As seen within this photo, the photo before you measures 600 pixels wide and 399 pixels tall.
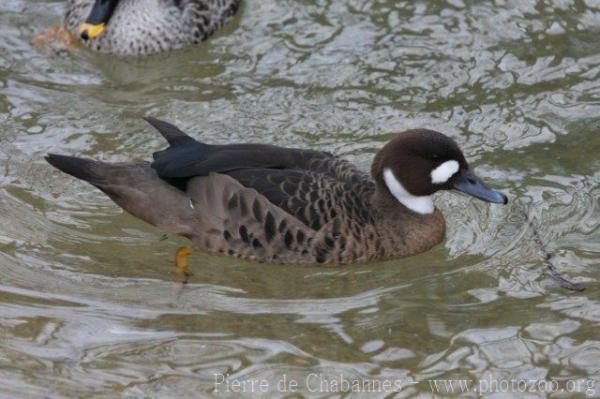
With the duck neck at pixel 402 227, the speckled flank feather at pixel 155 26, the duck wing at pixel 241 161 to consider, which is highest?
the duck wing at pixel 241 161

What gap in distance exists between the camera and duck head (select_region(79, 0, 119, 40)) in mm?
10703

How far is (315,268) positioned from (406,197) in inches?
31.2

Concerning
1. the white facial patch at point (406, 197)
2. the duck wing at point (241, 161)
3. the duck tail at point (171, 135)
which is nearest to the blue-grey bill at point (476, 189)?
the white facial patch at point (406, 197)

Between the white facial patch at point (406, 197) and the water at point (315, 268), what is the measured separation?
1.00 ft

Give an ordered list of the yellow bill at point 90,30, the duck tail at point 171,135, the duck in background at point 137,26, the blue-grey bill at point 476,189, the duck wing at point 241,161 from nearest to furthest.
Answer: the blue-grey bill at point 476,189 → the duck wing at point 241,161 → the duck tail at point 171,135 → the yellow bill at point 90,30 → the duck in background at point 137,26

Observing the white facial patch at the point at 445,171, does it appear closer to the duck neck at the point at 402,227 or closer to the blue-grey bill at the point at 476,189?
the blue-grey bill at the point at 476,189

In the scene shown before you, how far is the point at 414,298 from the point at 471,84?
9.65 ft

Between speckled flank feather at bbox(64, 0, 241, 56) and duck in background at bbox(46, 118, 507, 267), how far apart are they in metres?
2.99

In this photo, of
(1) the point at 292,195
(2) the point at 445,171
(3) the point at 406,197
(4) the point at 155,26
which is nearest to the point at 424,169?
(2) the point at 445,171

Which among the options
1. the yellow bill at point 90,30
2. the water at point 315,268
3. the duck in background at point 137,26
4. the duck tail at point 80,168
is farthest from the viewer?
the duck in background at point 137,26

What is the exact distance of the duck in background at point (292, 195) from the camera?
7.71 metres

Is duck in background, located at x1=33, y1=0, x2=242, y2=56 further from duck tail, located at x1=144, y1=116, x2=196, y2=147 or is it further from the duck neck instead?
the duck neck

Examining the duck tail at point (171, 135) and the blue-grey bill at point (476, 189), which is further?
the duck tail at point (171, 135)

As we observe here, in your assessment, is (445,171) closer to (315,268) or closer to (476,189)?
(476,189)
